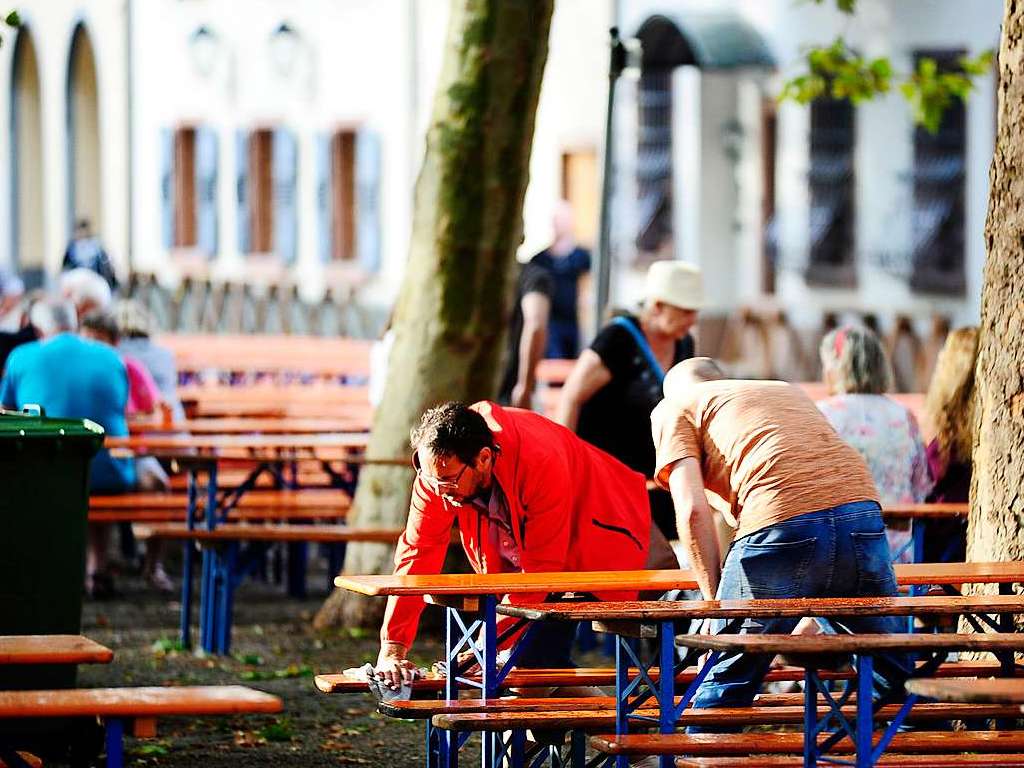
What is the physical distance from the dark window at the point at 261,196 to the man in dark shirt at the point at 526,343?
21290 millimetres

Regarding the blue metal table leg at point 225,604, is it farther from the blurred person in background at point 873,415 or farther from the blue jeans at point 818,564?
the blue jeans at point 818,564

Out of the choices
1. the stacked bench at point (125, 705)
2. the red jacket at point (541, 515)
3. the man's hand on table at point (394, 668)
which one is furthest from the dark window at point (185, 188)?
the stacked bench at point (125, 705)

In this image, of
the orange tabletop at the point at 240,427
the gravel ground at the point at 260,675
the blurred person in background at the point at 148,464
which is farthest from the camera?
the blurred person in background at the point at 148,464

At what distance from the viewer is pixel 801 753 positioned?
23.3 feet

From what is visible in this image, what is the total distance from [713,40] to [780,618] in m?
16.7

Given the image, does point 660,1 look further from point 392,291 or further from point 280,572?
point 280,572

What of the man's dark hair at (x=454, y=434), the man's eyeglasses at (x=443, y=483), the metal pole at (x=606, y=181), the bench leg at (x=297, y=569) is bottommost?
the bench leg at (x=297, y=569)

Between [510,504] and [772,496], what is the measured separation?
2.43 feet

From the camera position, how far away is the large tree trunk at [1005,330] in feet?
27.2

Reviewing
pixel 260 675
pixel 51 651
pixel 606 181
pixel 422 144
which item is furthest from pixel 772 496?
pixel 422 144

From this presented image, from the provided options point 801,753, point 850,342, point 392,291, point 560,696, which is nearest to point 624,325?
point 850,342

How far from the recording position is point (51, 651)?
646 centimetres

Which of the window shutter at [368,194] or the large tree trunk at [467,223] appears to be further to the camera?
the window shutter at [368,194]

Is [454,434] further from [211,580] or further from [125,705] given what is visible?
[211,580]
